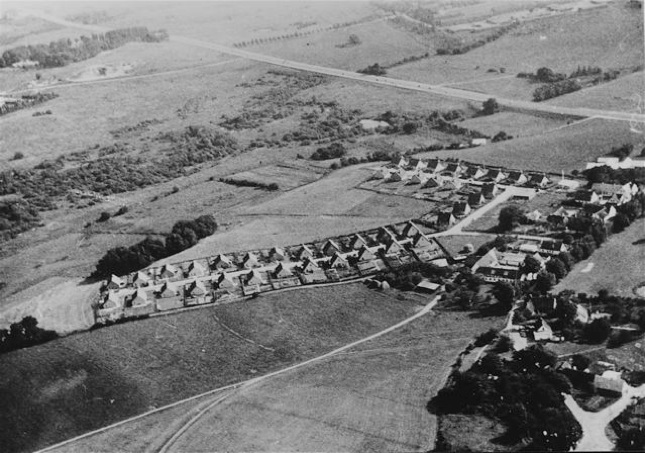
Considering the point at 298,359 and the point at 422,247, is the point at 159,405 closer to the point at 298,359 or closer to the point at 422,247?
the point at 298,359

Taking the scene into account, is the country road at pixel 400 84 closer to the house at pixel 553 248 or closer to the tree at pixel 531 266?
the house at pixel 553 248

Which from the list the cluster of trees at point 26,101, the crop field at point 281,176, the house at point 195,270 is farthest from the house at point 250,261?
the cluster of trees at point 26,101

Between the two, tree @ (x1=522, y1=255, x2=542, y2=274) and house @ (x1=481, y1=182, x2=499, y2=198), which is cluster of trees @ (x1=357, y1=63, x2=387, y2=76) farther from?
tree @ (x1=522, y1=255, x2=542, y2=274)

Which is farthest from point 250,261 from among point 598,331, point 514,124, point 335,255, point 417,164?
point 514,124

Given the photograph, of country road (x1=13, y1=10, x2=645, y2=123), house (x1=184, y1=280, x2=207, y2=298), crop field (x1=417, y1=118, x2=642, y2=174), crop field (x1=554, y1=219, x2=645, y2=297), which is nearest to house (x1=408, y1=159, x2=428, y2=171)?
crop field (x1=417, y1=118, x2=642, y2=174)

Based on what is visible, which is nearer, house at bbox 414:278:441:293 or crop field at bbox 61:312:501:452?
crop field at bbox 61:312:501:452

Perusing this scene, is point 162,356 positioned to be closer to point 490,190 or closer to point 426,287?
point 426,287

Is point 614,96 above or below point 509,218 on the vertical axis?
above

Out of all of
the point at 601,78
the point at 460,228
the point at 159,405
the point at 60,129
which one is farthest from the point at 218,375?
the point at 601,78
